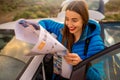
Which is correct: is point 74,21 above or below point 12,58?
above

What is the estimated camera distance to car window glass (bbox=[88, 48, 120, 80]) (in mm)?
2270

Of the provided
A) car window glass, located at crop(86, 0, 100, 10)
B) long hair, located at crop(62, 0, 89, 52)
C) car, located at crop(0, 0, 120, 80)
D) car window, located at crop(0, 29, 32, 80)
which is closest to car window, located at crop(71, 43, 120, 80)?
car, located at crop(0, 0, 120, 80)

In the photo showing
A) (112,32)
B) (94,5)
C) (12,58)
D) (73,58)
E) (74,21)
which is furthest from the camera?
(94,5)

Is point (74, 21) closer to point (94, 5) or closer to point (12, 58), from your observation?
point (12, 58)

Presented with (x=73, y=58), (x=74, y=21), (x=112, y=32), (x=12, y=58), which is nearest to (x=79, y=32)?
(x=74, y=21)

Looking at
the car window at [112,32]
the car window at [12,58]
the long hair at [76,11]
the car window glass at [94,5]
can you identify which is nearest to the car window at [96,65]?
the long hair at [76,11]

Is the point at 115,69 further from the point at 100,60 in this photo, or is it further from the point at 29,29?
the point at 29,29

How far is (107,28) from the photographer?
3.65 meters

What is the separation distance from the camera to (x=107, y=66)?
2.61 meters

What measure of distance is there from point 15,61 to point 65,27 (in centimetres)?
57

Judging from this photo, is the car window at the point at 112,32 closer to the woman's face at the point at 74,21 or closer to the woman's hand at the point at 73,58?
the woman's face at the point at 74,21

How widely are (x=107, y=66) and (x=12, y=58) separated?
2.65 feet

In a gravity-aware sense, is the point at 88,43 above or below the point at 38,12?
above

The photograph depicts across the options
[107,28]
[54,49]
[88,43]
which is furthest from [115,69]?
[107,28]
